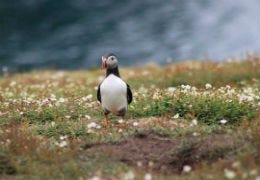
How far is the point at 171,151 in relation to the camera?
10836mm

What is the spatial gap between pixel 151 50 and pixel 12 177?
103 ft

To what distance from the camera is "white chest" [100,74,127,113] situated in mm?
12273

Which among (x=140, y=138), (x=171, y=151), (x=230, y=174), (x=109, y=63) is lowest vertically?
A: (x=230, y=174)

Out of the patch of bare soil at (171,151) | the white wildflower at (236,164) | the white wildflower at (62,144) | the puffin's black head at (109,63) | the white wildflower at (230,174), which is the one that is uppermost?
the puffin's black head at (109,63)

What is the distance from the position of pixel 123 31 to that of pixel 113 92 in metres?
31.7

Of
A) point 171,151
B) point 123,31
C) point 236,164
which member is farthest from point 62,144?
point 123,31

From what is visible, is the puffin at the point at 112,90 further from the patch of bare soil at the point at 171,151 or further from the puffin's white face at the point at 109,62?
the patch of bare soil at the point at 171,151

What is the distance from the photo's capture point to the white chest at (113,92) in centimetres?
1227

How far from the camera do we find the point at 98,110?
1384 cm

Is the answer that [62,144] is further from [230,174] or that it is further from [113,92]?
[230,174]

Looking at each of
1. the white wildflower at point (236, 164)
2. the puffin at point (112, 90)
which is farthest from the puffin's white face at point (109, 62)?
the white wildflower at point (236, 164)

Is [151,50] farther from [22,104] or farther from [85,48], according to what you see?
[22,104]

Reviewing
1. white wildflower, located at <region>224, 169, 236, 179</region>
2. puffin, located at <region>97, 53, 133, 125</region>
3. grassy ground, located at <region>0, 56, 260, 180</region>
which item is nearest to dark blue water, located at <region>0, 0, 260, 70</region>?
grassy ground, located at <region>0, 56, 260, 180</region>

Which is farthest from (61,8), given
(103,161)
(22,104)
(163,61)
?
(103,161)
